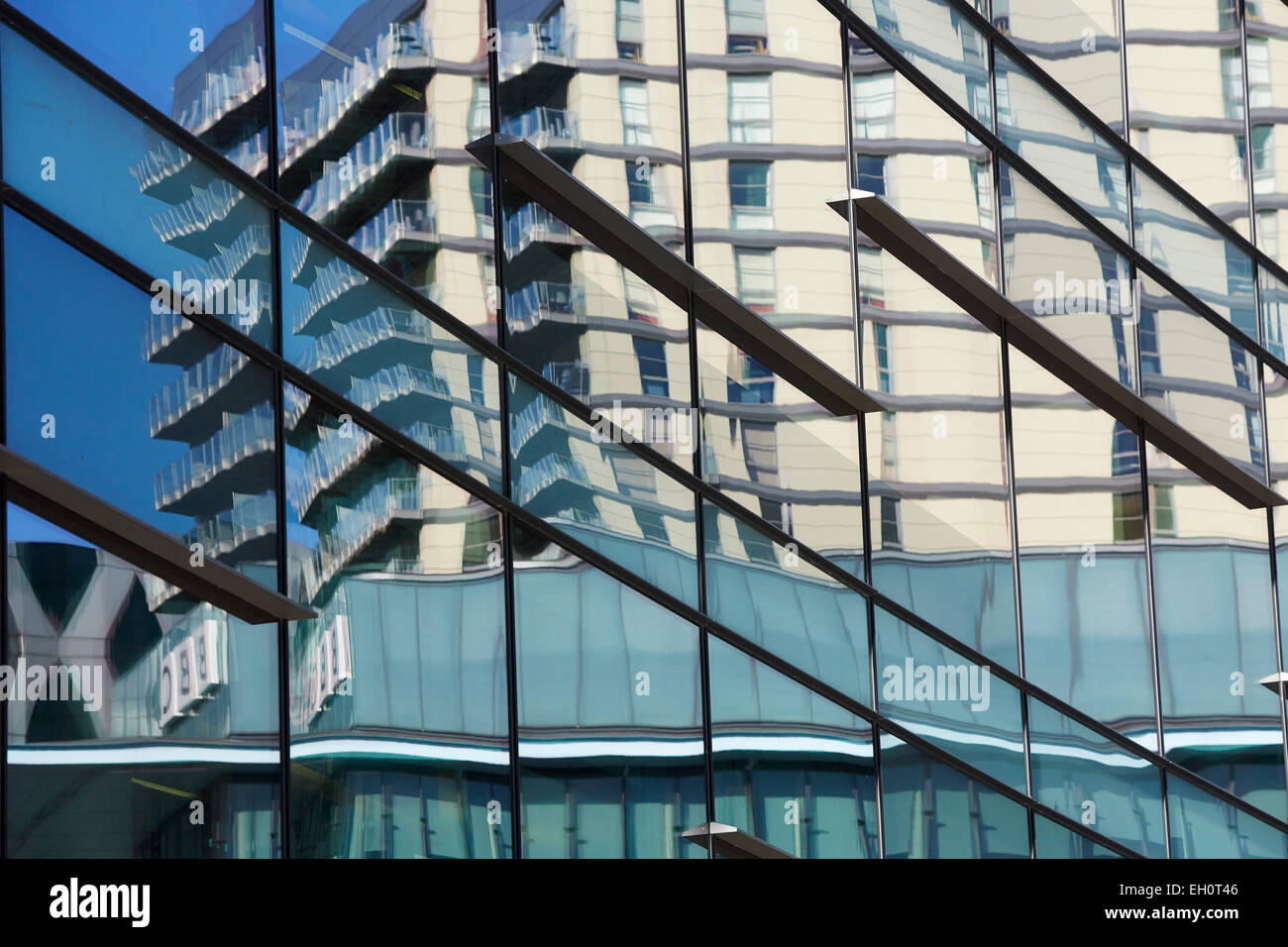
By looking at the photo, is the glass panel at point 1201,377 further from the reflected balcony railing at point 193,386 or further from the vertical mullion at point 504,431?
the reflected balcony railing at point 193,386

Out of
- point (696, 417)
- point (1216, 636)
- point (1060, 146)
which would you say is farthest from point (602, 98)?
point (1216, 636)

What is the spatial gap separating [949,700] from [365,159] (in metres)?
5.66

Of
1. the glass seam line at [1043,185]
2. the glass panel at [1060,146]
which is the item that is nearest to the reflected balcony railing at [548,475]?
the glass seam line at [1043,185]

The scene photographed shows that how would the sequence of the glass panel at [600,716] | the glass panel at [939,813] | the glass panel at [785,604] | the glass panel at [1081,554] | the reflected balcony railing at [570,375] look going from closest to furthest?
1. the glass panel at [600,716]
2. the reflected balcony railing at [570,375]
3. the glass panel at [785,604]
4. the glass panel at [939,813]
5. the glass panel at [1081,554]

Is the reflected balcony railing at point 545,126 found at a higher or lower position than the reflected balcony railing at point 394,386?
higher

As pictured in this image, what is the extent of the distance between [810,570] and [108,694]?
4999 mm

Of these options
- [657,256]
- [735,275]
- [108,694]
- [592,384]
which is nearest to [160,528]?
[108,694]

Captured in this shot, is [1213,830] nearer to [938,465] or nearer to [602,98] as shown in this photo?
[938,465]

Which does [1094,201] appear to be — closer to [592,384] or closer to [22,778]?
[592,384]

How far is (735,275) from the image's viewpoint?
517 inches

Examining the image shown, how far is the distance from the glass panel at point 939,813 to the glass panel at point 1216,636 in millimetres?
1878

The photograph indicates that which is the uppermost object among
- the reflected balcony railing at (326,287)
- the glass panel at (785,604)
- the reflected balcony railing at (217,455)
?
the reflected balcony railing at (326,287)

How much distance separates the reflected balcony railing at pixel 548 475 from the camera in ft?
38.1
